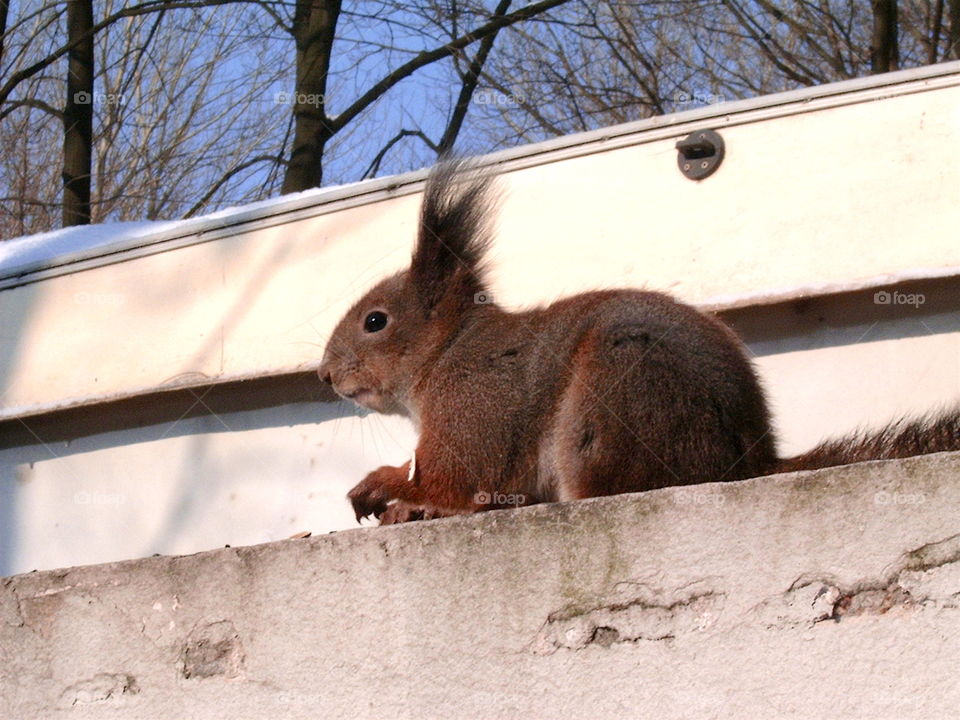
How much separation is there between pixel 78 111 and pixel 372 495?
8.04 metres

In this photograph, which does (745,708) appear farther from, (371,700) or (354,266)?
(354,266)

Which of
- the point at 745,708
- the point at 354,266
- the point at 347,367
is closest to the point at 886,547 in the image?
the point at 745,708

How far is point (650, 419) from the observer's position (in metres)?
3.31

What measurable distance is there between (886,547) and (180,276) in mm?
4044

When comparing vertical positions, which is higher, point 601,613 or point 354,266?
point 354,266

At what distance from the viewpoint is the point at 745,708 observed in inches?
100

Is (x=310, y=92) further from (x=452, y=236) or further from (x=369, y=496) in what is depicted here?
(x=369, y=496)

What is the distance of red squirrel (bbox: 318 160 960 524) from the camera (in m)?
3.32

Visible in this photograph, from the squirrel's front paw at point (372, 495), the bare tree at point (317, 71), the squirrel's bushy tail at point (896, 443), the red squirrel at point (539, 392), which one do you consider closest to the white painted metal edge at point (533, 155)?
the red squirrel at point (539, 392)

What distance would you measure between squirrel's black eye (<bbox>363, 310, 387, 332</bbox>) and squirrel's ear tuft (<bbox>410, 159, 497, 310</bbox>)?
0.16m

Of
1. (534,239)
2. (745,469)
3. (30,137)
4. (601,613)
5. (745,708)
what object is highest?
(30,137)

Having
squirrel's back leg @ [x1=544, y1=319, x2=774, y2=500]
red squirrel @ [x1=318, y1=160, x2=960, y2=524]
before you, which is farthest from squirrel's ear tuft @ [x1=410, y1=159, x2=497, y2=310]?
squirrel's back leg @ [x1=544, y1=319, x2=774, y2=500]

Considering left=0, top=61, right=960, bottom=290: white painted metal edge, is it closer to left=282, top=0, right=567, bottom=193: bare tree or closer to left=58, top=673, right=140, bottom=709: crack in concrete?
left=58, top=673, right=140, bottom=709: crack in concrete

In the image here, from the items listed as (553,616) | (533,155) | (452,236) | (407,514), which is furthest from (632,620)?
(533,155)
